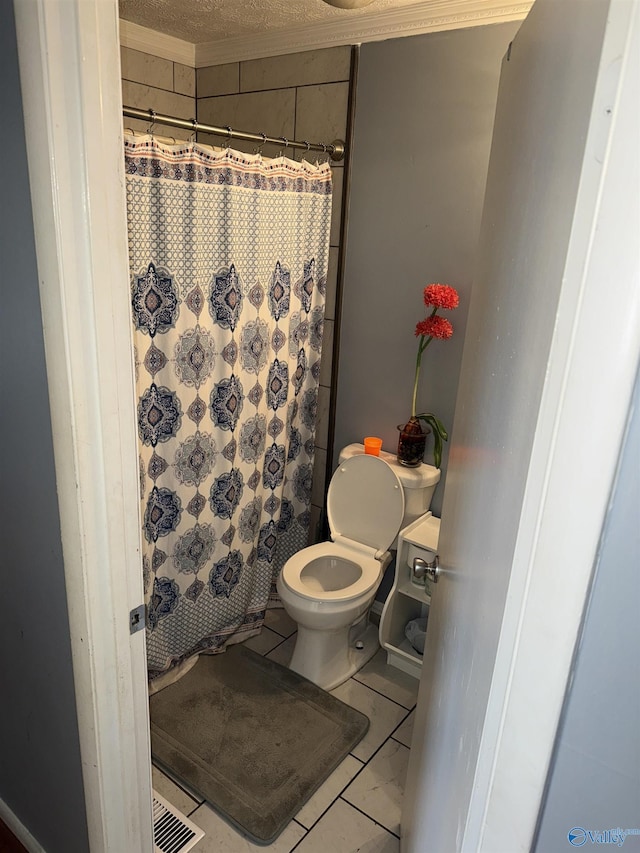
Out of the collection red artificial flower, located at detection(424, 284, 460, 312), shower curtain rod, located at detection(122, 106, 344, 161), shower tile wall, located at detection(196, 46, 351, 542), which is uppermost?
shower tile wall, located at detection(196, 46, 351, 542)

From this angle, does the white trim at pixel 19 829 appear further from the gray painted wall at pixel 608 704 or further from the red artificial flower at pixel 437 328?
the red artificial flower at pixel 437 328

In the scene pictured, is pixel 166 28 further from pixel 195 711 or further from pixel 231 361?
pixel 195 711

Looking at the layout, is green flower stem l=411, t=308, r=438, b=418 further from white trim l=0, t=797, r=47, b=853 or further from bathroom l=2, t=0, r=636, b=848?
white trim l=0, t=797, r=47, b=853

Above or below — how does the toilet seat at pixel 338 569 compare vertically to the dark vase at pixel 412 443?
below

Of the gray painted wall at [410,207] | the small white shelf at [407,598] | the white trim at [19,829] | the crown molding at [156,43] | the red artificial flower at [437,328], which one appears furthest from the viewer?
the crown molding at [156,43]

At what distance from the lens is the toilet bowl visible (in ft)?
7.18

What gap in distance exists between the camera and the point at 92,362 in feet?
3.11

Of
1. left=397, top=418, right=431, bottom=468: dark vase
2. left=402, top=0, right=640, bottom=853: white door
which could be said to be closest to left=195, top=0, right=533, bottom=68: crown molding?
left=402, top=0, right=640, bottom=853: white door

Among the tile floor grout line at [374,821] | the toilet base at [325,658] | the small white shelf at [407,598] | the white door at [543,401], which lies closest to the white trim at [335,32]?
the white door at [543,401]

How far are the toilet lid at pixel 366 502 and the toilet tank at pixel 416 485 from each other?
28 millimetres

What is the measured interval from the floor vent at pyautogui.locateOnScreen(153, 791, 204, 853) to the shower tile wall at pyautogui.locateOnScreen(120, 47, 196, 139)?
2.37m

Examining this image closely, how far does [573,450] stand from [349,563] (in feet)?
6.42

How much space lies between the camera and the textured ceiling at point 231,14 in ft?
6.61

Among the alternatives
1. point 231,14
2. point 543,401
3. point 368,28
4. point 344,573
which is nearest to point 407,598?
point 344,573
